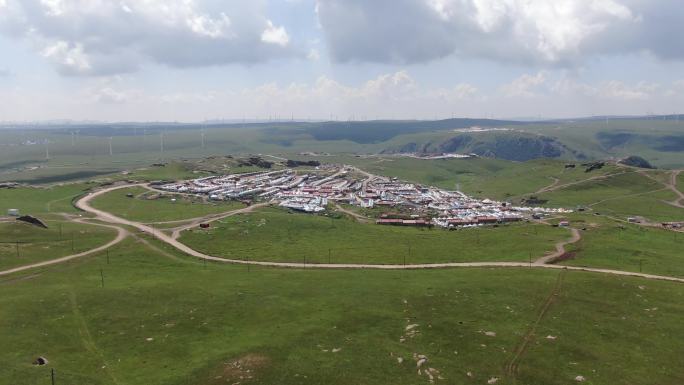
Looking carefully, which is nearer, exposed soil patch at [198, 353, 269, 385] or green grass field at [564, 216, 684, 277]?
exposed soil patch at [198, 353, 269, 385]

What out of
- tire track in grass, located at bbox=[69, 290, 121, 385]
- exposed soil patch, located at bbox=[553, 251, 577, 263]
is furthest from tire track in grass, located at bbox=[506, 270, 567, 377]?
tire track in grass, located at bbox=[69, 290, 121, 385]

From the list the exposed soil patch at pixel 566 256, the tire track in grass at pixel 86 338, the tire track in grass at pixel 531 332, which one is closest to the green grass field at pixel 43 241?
the tire track in grass at pixel 86 338

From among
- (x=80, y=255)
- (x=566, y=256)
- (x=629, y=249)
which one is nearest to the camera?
(x=566, y=256)

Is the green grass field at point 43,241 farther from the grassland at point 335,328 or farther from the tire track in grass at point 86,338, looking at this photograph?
the tire track in grass at point 86,338

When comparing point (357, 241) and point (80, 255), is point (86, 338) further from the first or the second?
point (357, 241)

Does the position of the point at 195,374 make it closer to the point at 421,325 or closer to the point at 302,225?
the point at 421,325

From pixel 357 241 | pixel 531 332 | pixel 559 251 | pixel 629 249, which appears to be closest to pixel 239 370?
pixel 531 332

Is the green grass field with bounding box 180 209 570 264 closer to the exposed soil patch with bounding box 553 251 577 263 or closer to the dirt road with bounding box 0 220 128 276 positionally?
the exposed soil patch with bounding box 553 251 577 263
